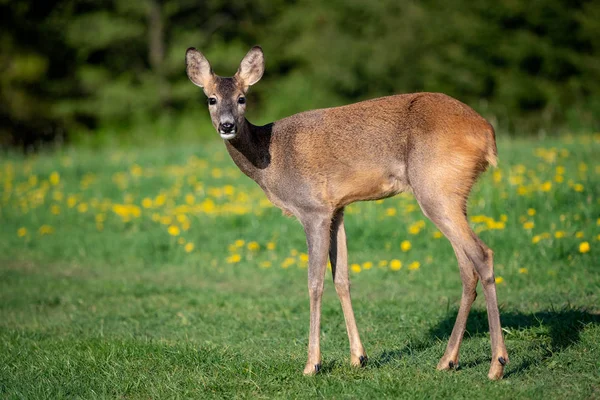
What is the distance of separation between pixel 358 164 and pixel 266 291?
2.89 m

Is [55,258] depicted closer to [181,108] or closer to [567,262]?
[567,262]

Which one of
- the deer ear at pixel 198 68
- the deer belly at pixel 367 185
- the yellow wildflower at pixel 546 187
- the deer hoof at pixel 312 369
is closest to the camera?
the deer hoof at pixel 312 369

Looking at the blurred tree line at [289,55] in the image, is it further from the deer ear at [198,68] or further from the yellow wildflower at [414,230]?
the deer ear at [198,68]

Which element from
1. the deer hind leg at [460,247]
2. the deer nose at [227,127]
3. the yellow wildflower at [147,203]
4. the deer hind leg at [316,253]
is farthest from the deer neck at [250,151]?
the yellow wildflower at [147,203]

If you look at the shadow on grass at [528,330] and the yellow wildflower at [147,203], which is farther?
the yellow wildflower at [147,203]

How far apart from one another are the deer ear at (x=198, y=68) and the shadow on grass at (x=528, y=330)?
261 cm

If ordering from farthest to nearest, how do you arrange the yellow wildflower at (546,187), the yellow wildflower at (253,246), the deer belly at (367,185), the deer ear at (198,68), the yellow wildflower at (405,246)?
the yellow wildflower at (253,246) < the yellow wildflower at (546,187) < the yellow wildflower at (405,246) < the deer ear at (198,68) < the deer belly at (367,185)

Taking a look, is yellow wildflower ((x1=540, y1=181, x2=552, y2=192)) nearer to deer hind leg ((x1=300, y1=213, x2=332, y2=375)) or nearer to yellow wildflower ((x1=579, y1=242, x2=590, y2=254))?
yellow wildflower ((x1=579, y1=242, x2=590, y2=254))

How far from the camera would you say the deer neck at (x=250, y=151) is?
20.6 ft

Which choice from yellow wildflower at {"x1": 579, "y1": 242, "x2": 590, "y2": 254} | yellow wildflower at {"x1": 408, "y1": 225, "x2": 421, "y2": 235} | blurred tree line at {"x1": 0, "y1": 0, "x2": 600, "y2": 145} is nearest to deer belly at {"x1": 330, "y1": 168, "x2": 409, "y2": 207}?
yellow wildflower at {"x1": 579, "y1": 242, "x2": 590, "y2": 254}

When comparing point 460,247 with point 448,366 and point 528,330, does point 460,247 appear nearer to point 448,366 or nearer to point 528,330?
Result: point 448,366

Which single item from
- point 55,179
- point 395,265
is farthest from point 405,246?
point 55,179

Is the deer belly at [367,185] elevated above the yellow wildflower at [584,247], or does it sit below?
above

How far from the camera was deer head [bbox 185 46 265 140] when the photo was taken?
5.98 metres
